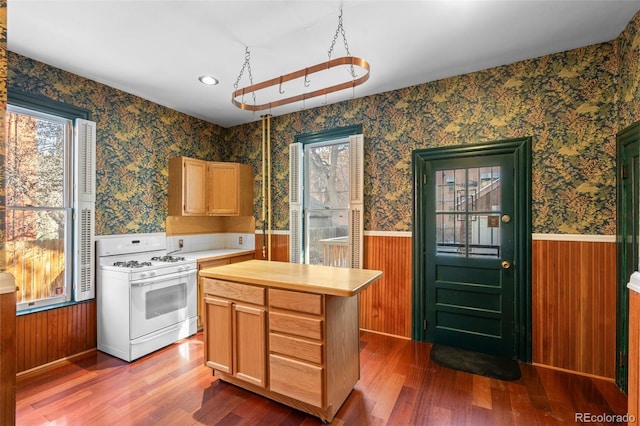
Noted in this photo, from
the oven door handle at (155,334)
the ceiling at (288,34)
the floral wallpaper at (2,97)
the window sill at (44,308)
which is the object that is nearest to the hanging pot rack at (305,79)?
the ceiling at (288,34)

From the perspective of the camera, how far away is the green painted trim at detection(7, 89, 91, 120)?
2.49 meters

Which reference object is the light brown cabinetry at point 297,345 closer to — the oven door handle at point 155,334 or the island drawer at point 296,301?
the island drawer at point 296,301

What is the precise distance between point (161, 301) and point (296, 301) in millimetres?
1900

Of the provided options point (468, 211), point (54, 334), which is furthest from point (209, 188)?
point (468, 211)

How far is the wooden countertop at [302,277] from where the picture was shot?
1.82 metres

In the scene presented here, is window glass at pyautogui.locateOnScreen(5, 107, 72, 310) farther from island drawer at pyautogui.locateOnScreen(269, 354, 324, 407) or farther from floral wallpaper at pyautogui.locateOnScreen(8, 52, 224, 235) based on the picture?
island drawer at pyautogui.locateOnScreen(269, 354, 324, 407)

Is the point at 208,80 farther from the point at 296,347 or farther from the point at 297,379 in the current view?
the point at 297,379

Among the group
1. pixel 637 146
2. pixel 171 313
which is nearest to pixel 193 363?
pixel 171 313

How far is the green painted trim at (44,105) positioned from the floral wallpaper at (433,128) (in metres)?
0.07

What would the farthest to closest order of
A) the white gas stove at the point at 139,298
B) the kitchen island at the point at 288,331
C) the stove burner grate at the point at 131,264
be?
the stove burner grate at the point at 131,264 → the white gas stove at the point at 139,298 → the kitchen island at the point at 288,331

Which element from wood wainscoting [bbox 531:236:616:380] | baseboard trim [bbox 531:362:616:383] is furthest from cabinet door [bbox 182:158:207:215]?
baseboard trim [bbox 531:362:616:383]

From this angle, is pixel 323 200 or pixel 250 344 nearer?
pixel 250 344

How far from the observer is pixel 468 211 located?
2955mm

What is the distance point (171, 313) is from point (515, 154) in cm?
386
